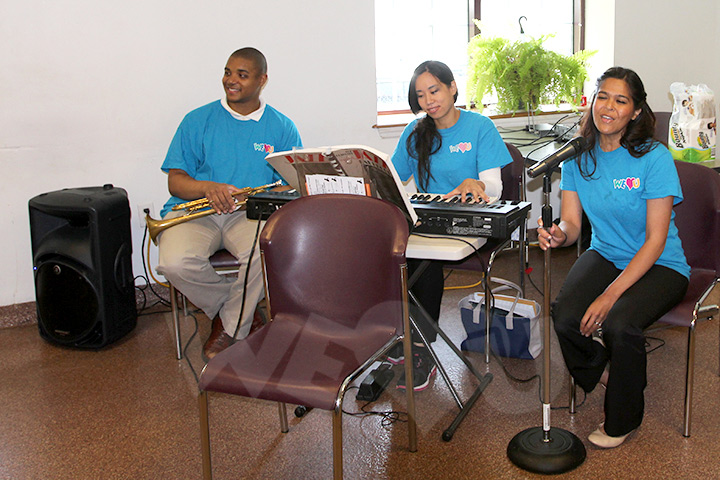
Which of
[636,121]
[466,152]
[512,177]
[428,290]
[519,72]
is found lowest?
[428,290]

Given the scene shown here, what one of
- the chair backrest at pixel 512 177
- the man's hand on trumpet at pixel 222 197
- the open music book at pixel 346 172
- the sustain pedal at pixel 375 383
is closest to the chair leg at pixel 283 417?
the sustain pedal at pixel 375 383

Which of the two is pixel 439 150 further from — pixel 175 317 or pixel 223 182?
pixel 175 317

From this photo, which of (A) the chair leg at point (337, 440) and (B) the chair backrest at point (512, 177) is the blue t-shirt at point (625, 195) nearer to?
(B) the chair backrest at point (512, 177)

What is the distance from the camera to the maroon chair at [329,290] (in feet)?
6.36

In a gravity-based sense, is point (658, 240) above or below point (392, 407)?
above

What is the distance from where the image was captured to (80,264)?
10.2ft

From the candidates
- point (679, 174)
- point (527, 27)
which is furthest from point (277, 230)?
point (527, 27)

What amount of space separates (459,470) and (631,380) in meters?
0.59

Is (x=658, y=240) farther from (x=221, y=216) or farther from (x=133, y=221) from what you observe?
(x=133, y=221)

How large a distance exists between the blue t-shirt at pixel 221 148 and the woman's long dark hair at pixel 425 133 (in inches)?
30.1

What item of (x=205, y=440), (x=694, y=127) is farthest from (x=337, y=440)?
(x=694, y=127)

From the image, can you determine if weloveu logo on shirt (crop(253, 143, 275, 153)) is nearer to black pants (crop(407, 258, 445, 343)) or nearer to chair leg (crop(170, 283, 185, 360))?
chair leg (crop(170, 283, 185, 360))

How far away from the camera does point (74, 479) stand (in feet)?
7.19

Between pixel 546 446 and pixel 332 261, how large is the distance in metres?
0.87
